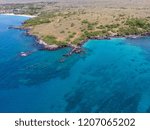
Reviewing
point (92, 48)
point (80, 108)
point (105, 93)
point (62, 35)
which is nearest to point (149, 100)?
point (105, 93)

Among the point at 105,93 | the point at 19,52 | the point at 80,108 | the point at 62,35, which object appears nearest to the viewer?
the point at 80,108

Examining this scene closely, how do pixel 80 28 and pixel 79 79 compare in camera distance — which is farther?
pixel 80 28

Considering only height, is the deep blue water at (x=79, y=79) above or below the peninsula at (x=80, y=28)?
below

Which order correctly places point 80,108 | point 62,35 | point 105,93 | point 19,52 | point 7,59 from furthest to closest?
1. point 62,35
2. point 19,52
3. point 7,59
4. point 105,93
5. point 80,108

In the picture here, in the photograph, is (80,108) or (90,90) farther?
(90,90)

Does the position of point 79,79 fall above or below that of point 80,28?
below

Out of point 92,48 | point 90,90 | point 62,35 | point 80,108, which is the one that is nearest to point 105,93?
point 90,90

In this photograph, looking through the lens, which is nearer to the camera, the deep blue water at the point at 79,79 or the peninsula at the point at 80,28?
the deep blue water at the point at 79,79

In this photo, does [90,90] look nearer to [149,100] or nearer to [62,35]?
[149,100]
